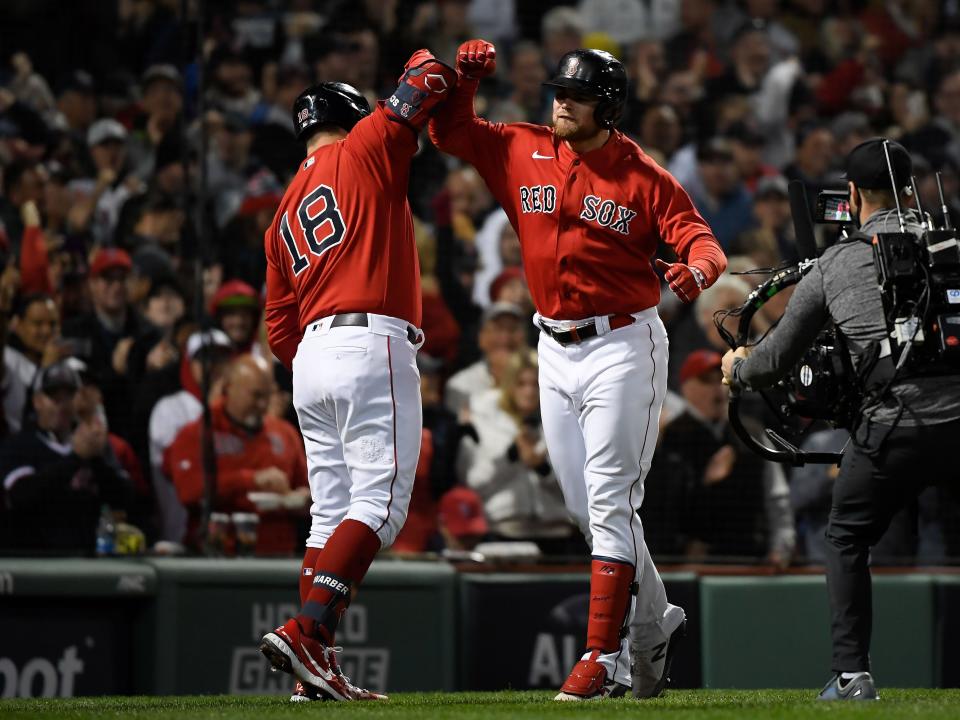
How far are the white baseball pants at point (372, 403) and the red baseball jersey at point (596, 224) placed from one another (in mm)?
533

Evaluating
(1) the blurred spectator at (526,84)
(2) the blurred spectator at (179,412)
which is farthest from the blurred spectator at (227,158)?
(1) the blurred spectator at (526,84)

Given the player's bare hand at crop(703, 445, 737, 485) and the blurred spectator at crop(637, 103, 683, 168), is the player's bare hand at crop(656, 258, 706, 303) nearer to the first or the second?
the player's bare hand at crop(703, 445, 737, 485)

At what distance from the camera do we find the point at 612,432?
502cm

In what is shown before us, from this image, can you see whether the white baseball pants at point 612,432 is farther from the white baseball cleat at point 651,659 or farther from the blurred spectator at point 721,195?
the blurred spectator at point 721,195

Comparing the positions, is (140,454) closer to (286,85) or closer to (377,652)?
(377,652)

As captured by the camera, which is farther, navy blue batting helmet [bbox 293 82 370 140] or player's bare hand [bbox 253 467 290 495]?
player's bare hand [bbox 253 467 290 495]

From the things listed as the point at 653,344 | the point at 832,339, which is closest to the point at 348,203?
the point at 653,344

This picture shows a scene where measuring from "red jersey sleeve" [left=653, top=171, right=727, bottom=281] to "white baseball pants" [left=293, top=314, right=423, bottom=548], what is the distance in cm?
91

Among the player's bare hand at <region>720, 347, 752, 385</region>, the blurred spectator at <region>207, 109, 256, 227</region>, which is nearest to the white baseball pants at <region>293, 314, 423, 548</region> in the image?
the player's bare hand at <region>720, 347, 752, 385</region>

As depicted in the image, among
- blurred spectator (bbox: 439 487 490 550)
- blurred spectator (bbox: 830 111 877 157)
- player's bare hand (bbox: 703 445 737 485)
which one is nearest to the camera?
blurred spectator (bbox: 439 487 490 550)

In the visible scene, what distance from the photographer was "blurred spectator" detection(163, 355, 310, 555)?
25.7 feet

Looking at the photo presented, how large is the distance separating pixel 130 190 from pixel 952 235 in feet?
19.6

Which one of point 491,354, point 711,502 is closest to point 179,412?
point 491,354

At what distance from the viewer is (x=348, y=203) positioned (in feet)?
16.8
